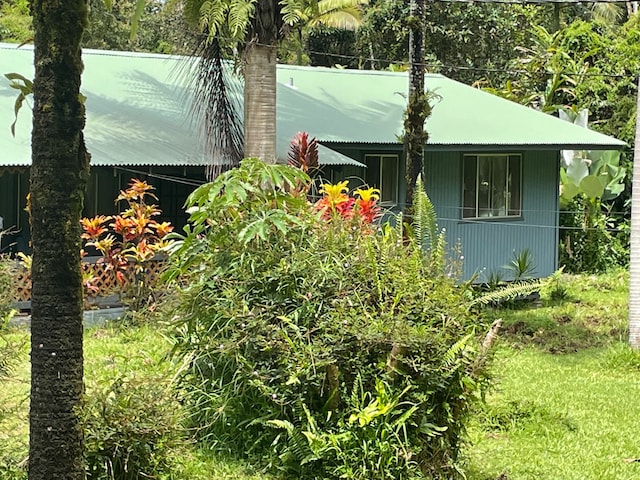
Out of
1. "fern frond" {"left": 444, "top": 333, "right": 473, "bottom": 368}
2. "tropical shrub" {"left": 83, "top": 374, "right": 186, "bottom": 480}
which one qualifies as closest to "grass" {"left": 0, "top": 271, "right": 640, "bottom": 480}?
"tropical shrub" {"left": 83, "top": 374, "right": 186, "bottom": 480}

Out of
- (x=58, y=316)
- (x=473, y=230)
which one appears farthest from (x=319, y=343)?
(x=473, y=230)

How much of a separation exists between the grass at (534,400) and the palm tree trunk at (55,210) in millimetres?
1137

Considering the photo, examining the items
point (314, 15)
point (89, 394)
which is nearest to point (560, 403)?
point (89, 394)

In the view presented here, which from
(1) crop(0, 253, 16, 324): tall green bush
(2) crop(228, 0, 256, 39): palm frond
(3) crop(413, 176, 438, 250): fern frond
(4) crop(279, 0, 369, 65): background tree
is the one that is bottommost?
(1) crop(0, 253, 16, 324): tall green bush

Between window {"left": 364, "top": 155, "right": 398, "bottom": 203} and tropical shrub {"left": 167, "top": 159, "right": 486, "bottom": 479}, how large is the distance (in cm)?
1015

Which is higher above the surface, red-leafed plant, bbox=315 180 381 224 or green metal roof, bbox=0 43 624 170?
green metal roof, bbox=0 43 624 170

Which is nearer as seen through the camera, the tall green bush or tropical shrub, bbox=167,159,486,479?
tropical shrub, bbox=167,159,486,479

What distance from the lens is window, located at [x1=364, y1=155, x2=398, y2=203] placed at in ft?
55.4

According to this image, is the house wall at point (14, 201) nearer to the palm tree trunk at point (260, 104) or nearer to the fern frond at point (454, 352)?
the palm tree trunk at point (260, 104)

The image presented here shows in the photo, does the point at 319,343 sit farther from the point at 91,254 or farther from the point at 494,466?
the point at 91,254

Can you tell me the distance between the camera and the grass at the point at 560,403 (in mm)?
7434

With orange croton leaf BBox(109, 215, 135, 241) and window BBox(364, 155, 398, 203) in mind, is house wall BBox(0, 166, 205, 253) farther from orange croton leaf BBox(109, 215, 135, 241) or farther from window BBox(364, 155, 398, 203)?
window BBox(364, 155, 398, 203)

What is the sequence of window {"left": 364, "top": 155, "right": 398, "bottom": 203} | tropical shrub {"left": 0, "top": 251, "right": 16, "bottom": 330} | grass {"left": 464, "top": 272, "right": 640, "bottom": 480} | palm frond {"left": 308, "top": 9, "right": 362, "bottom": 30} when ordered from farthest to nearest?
1. palm frond {"left": 308, "top": 9, "right": 362, "bottom": 30}
2. window {"left": 364, "top": 155, "right": 398, "bottom": 203}
3. grass {"left": 464, "top": 272, "right": 640, "bottom": 480}
4. tropical shrub {"left": 0, "top": 251, "right": 16, "bottom": 330}

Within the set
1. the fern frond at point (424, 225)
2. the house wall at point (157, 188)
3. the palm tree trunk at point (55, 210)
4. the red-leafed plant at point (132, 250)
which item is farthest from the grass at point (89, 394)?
the house wall at point (157, 188)
